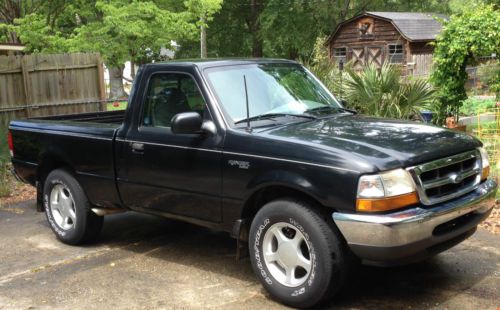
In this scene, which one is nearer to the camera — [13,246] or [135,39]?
[13,246]

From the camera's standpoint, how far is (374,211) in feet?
13.1

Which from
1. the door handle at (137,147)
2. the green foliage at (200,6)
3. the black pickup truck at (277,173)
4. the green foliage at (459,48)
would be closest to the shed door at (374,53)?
the green foliage at (200,6)

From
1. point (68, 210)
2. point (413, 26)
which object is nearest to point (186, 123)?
point (68, 210)

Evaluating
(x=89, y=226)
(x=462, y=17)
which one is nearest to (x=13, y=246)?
(x=89, y=226)

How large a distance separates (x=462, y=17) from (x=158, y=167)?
7.95 m

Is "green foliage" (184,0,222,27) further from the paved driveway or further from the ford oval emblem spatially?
the ford oval emblem

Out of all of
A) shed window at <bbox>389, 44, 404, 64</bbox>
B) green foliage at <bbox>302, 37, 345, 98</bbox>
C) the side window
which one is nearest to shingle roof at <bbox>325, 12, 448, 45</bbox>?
shed window at <bbox>389, 44, 404, 64</bbox>

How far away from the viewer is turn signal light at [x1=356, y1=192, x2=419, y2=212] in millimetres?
3982

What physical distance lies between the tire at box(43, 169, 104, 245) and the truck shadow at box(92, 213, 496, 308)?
28cm

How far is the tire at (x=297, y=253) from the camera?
165 inches

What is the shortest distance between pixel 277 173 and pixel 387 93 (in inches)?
254

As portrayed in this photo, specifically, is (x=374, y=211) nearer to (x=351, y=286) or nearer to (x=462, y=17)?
(x=351, y=286)

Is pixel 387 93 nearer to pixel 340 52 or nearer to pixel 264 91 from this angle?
pixel 264 91

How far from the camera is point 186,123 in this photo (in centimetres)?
484
